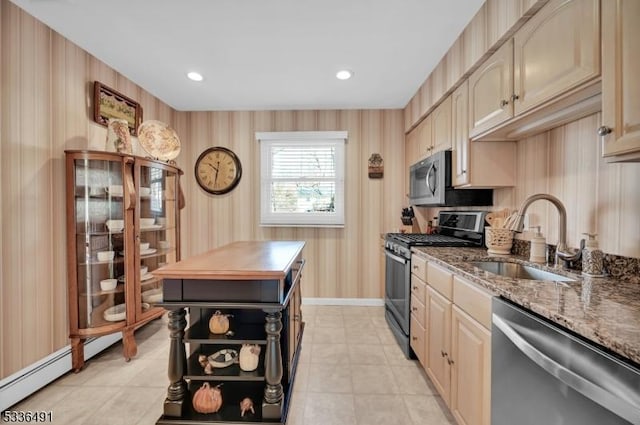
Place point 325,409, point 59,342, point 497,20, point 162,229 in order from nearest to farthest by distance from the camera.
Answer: point 497,20 → point 325,409 → point 59,342 → point 162,229

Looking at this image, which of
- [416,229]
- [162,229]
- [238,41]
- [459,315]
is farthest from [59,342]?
[416,229]

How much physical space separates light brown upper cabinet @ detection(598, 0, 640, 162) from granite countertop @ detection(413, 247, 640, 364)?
0.50 meters

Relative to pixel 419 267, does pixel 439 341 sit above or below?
below

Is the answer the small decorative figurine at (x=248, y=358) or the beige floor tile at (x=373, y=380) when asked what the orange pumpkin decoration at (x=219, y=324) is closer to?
the small decorative figurine at (x=248, y=358)

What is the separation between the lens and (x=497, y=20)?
5.24 ft

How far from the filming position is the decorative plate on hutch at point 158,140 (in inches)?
109

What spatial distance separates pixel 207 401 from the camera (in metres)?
1.53

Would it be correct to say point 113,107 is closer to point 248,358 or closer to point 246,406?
point 248,358

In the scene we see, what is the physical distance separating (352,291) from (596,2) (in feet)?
10.7

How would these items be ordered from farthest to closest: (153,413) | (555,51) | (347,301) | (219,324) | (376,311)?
(347,301) → (376,311) → (153,413) → (219,324) → (555,51)

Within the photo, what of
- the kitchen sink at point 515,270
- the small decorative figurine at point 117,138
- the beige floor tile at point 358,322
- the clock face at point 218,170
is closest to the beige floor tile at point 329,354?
the beige floor tile at point 358,322

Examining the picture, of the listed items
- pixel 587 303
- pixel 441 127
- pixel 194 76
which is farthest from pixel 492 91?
pixel 194 76

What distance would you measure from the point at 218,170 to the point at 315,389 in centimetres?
285

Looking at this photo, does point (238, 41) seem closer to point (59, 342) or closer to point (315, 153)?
point (315, 153)
